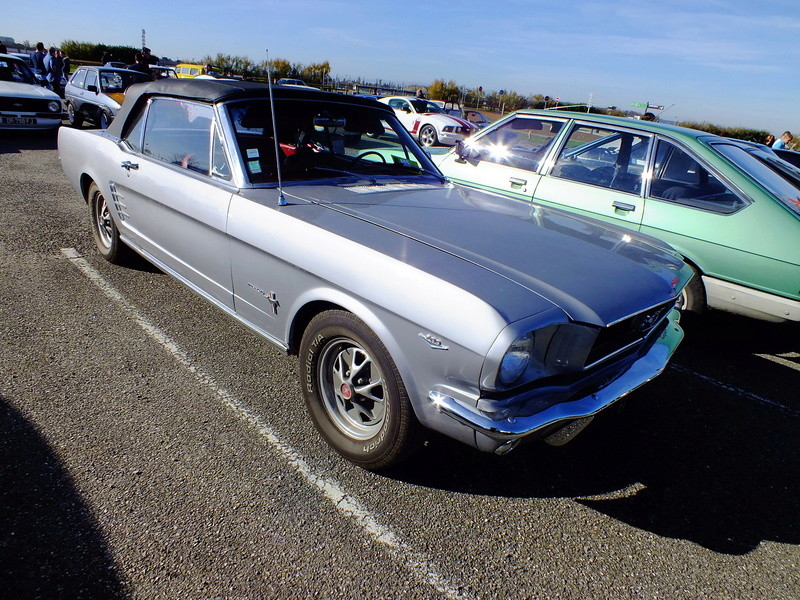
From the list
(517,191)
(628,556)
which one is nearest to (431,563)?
(628,556)

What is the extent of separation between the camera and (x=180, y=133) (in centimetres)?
345

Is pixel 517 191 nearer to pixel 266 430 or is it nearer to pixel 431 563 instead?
pixel 266 430

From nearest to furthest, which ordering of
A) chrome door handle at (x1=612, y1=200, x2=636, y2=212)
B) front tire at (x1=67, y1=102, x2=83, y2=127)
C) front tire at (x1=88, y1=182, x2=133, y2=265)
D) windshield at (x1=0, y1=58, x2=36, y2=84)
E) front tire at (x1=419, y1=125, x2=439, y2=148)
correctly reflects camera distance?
chrome door handle at (x1=612, y1=200, x2=636, y2=212), front tire at (x1=88, y1=182, x2=133, y2=265), windshield at (x1=0, y1=58, x2=36, y2=84), front tire at (x1=67, y1=102, x2=83, y2=127), front tire at (x1=419, y1=125, x2=439, y2=148)

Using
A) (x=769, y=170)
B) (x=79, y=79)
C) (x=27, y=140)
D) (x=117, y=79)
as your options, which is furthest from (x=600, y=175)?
Result: (x=79, y=79)

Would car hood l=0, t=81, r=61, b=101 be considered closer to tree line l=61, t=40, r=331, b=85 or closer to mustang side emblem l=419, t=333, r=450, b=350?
mustang side emblem l=419, t=333, r=450, b=350

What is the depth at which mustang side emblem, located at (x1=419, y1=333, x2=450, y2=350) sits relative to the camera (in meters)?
1.96

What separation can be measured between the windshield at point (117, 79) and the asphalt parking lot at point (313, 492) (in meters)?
9.54

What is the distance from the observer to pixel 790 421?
327 cm

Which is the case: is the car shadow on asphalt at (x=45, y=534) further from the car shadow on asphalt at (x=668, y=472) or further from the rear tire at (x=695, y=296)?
the rear tire at (x=695, y=296)

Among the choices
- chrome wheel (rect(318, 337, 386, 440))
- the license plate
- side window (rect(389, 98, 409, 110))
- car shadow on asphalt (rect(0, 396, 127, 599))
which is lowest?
car shadow on asphalt (rect(0, 396, 127, 599))

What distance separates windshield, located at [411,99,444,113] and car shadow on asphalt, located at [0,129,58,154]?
10649 mm

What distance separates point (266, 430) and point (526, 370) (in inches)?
56.2

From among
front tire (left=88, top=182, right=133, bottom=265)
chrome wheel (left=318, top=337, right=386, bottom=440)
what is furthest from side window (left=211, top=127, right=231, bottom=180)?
front tire (left=88, top=182, right=133, bottom=265)

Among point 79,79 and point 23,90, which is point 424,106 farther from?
point 23,90
